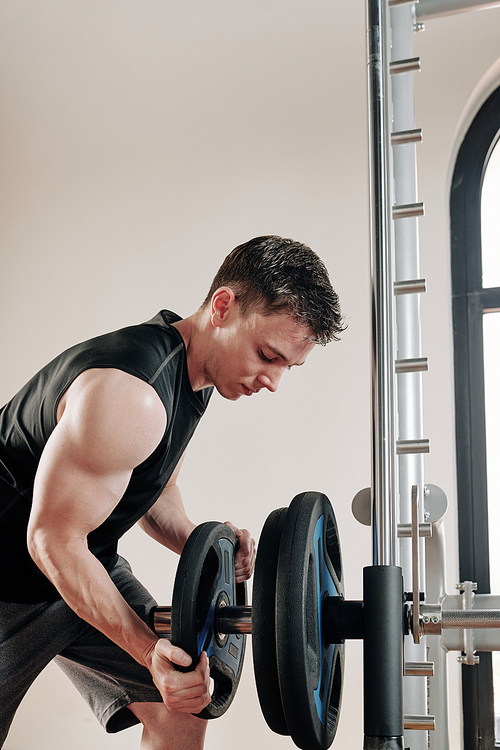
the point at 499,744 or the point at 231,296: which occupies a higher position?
the point at 231,296

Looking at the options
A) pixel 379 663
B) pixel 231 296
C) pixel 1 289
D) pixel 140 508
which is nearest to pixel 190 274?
pixel 1 289

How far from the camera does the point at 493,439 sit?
232cm

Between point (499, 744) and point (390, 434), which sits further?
point (499, 744)

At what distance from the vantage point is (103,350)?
1302 millimetres

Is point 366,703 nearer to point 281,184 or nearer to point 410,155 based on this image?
point 410,155

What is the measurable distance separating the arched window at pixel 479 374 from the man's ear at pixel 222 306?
3.68ft

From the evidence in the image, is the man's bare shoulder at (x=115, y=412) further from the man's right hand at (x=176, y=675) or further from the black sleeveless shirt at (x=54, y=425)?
the man's right hand at (x=176, y=675)

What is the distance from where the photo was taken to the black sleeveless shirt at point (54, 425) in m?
1.32

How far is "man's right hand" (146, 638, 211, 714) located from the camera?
109cm

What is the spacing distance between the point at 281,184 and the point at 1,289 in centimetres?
123

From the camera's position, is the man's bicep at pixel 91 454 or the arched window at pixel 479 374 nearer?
the man's bicep at pixel 91 454

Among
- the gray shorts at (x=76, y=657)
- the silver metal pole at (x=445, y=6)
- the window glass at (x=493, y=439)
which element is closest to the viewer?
the gray shorts at (x=76, y=657)

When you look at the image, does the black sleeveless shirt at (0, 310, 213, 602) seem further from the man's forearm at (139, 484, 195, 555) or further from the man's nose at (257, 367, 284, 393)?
the man's forearm at (139, 484, 195, 555)

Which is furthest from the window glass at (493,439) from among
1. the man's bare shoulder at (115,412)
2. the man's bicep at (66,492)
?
the man's bicep at (66,492)
